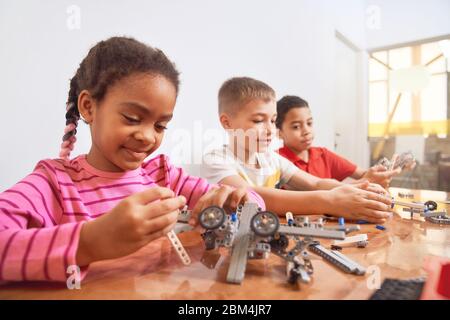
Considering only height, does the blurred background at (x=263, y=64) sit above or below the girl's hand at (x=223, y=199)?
above

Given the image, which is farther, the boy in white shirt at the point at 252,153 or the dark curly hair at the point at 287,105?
the dark curly hair at the point at 287,105

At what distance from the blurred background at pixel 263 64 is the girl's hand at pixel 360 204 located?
0.64 meters

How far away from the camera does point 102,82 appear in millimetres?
611

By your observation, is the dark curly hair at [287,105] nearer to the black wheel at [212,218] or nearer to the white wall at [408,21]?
the black wheel at [212,218]

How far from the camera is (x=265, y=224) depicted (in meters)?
0.43

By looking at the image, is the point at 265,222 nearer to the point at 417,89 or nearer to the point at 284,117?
the point at 284,117

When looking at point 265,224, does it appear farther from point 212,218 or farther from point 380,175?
point 380,175

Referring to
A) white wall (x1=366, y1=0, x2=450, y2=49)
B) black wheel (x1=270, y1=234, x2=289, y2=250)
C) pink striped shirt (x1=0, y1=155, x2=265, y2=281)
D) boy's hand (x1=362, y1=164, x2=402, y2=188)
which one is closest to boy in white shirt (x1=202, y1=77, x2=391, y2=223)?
boy's hand (x1=362, y1=164, x2=402, y2=188)

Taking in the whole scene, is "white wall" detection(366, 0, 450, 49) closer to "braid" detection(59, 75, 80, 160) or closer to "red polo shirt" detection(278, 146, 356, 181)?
"red polo shirt" detection(278, 146, 356, 181)

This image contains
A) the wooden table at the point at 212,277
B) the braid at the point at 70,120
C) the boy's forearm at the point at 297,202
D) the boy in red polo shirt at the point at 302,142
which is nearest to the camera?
the wooden table at the point at 212,277

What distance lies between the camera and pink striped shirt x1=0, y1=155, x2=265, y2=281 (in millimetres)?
400

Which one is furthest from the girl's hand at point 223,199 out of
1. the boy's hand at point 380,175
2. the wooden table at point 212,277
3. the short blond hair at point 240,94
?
the boy's hand at point 380,175

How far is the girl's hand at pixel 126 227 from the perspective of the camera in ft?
1.31

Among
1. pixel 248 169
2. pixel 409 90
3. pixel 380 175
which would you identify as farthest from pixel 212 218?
pixel 409 90
